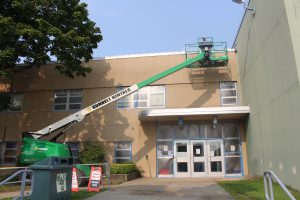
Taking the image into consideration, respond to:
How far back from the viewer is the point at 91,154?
18.8 m

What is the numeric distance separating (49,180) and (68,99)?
581 inches

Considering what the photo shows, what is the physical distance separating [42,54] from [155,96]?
777 centimetres

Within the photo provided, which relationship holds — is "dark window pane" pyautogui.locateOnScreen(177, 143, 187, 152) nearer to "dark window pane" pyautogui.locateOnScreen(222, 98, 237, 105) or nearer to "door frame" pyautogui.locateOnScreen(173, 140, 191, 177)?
"door frame" pyautogui.locateOnScreen(173, 140, 191, 177)

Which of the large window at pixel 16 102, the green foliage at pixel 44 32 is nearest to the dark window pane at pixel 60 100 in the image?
the large window at pixel 16 102

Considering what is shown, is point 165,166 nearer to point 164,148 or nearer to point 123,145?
point 164,148

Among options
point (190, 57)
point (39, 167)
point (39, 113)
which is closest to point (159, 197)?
point (39, 167)

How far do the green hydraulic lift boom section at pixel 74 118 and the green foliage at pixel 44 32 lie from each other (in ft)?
9.82

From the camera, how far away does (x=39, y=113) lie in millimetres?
22203

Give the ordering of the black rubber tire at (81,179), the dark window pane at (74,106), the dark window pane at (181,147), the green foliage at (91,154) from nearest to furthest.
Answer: the black rubber tire at (81,179) → the green foliage at (91,154) → the dark window pane at (181,147) → the dark window pane at (74,106)

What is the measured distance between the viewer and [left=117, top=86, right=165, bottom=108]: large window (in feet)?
68.2

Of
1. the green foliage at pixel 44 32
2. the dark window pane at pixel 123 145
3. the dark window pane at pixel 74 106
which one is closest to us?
the green foliage at pixel 44 32

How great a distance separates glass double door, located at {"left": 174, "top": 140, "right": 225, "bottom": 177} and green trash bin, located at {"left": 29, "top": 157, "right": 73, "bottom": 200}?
38.7ft

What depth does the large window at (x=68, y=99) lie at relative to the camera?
21.9m

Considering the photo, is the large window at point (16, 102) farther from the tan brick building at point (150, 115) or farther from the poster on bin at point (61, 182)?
the poster on bin at point (61, 182)
